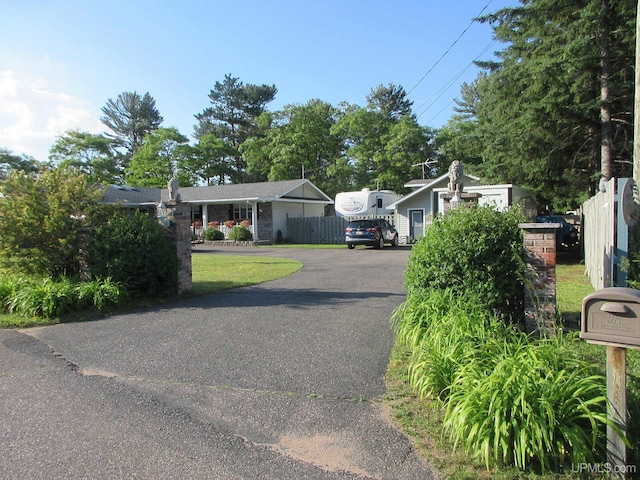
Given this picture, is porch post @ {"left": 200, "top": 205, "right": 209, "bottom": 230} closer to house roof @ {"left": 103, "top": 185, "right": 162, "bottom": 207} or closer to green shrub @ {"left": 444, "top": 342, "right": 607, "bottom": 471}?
house roof @ {"left": 103, "top": 185, "right": 162, "bottom": 207}

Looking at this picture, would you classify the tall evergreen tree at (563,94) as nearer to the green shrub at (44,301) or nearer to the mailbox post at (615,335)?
the mailbox post at (615,335)

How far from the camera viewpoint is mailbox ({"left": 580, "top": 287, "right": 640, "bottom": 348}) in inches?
93.6

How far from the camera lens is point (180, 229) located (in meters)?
9.32

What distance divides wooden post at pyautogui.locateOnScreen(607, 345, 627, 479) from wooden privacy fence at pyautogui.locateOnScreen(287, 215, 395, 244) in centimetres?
2493

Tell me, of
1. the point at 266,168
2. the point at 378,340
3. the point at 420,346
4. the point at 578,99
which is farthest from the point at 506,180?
the point at 266,168

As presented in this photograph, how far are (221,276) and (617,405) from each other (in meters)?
10.7

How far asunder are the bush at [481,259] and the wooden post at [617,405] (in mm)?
2205

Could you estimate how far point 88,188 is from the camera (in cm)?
938

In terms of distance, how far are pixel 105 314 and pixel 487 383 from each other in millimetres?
6710

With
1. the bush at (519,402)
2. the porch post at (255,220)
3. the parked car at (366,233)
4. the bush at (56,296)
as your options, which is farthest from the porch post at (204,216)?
the bush at (519,402)

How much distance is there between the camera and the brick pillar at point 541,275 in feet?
15.7

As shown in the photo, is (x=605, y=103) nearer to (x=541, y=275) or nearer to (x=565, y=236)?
(x=565, y=236)

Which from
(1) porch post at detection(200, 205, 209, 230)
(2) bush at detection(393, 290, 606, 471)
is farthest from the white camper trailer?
(2) bush at detection(393, 290, 606, 471)

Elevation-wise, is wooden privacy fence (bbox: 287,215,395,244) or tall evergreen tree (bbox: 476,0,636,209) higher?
tall evergreen tree (bbox: 476,0,636,209)
